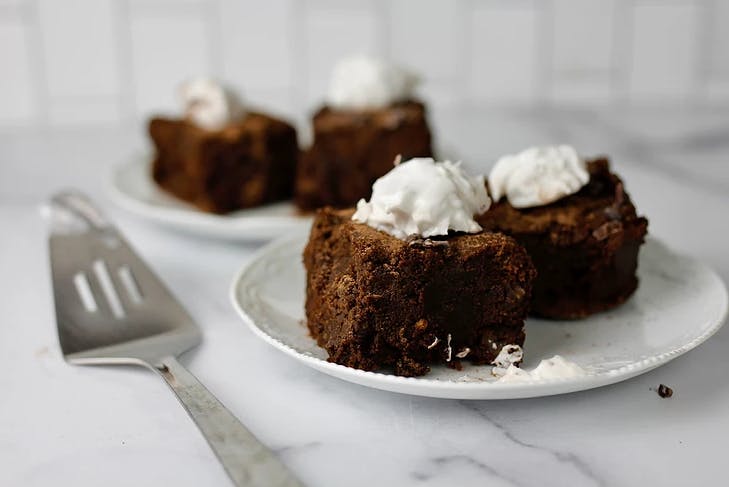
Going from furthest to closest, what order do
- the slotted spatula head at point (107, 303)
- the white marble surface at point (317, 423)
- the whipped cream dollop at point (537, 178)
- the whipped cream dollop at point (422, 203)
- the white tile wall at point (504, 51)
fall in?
1. the white tile wall at point (504, 51)
2. the whipped cream dollop at point (537, 178)
3. the slotted spatula head at point (107, 303)
4. the whipped cream dollop at point (422, 203)
5. the white marble surface at point (317, 423)

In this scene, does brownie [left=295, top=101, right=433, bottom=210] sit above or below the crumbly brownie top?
below

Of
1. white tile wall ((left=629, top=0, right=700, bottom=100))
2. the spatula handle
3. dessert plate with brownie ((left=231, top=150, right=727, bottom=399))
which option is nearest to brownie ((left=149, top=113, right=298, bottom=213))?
dessert plate with brownie ((left=231, top=150, right=727, bottom=399))

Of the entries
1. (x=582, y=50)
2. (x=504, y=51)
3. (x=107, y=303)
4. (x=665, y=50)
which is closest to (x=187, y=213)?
(x=107, y=303)

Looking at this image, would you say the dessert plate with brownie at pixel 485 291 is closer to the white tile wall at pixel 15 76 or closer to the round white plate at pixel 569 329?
the round white plate at pixel 569 329

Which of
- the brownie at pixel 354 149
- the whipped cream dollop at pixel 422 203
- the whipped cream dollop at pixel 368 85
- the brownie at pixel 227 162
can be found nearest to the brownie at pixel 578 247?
the whipped cream dollop at pixel 422 203

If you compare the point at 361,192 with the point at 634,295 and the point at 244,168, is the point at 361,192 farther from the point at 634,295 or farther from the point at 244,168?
the point at 634,295

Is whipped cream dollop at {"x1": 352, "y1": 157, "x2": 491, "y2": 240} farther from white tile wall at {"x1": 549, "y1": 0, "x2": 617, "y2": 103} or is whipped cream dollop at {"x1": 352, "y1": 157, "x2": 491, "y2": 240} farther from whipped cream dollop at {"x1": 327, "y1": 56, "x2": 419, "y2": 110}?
white tile wall at {"x1": 549, "y1": 0, "x2": 617, "y2": 103}
